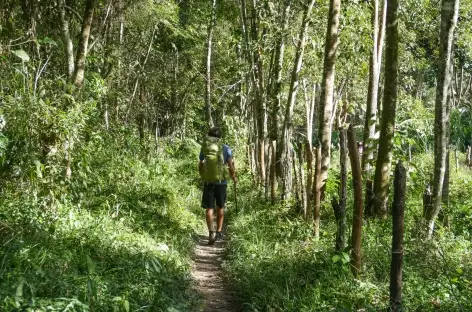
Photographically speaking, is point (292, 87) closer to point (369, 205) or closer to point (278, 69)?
point (278, 69)

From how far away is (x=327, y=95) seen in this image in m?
6.64

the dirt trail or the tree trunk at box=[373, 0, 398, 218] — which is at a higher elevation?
the tree trunk at box=[373, 0, 398, 218]

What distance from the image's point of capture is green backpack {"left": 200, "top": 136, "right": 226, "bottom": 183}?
8.15 metres

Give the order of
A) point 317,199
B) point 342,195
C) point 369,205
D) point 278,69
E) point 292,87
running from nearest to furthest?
1. point 342,195
2. point 317,199
3. point 369,205
4. point 292,87
5. point 278,69

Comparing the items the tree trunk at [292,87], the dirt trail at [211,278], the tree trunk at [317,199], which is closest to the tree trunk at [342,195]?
the tree trunk at [317,199]

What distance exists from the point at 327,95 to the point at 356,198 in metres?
2.42

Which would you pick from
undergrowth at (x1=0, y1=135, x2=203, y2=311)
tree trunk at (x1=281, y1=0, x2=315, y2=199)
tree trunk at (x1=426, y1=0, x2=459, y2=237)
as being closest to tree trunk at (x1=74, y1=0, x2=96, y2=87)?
undergrowth at (x1=0, y1=135, x2=203, y2=311)

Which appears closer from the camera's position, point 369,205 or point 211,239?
point 369,205

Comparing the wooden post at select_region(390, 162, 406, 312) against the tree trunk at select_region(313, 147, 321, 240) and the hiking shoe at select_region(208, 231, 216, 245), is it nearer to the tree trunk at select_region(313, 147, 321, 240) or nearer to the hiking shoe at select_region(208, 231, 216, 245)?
the tree trunk at select_region(313, 147, 321, 240)

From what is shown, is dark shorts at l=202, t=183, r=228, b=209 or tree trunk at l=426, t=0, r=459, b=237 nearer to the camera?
tree trunk at l=426, t=0, r=459, b=237

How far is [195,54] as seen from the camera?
19.7 metres

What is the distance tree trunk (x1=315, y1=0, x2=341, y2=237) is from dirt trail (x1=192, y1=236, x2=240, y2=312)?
1.48 meters

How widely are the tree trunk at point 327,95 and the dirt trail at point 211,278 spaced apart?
1477mm

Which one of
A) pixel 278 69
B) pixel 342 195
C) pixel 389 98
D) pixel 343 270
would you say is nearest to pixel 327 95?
pixel 389 98
